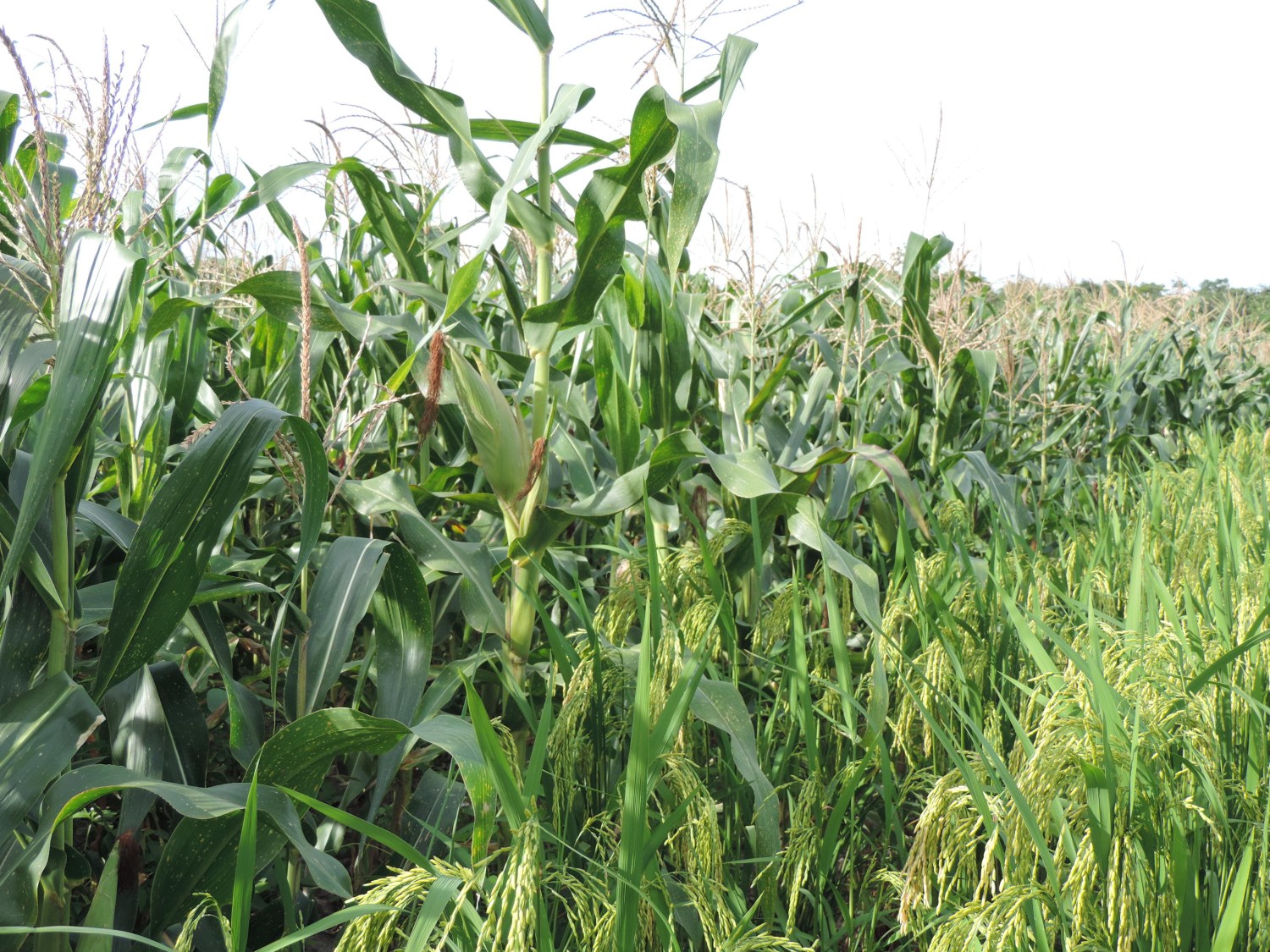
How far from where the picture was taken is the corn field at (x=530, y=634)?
90 centimetres

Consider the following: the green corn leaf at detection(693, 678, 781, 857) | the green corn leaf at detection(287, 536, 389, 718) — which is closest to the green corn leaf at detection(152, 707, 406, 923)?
the green corn leaf at detection(287, 536, 389, 718)

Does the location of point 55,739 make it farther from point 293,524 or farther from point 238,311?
point 238,311

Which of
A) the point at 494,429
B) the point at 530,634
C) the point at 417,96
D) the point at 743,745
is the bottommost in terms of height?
the point at 743,745

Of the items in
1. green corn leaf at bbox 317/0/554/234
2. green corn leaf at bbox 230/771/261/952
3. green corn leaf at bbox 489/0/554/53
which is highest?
green corn leaf at bbox 489/0/554/53

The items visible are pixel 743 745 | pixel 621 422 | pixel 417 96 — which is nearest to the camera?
pixel 743 745

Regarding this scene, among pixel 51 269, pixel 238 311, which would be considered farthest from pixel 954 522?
pixel 238 311

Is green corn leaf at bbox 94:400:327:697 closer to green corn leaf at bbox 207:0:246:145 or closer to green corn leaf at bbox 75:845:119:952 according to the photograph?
green corn leaf at bbox 75:845:119:952

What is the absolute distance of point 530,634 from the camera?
1.46 m

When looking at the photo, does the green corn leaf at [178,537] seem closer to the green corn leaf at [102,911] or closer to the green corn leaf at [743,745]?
the green corn leaf at [102,911]

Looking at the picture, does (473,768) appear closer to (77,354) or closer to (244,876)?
(244,876)

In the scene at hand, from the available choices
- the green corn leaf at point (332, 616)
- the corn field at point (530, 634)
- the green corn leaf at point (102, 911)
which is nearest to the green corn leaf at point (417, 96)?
the corn field at point (530, 634)

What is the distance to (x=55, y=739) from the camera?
2.93ft

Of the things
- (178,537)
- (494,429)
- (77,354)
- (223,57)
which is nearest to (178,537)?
(178,537)

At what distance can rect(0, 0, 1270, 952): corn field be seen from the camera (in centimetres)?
90
